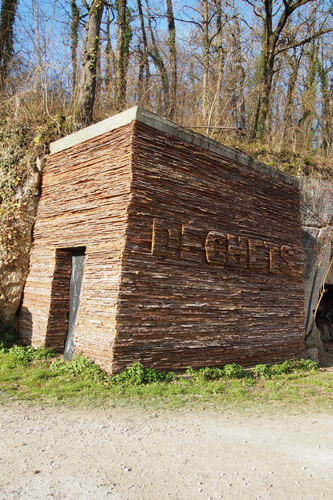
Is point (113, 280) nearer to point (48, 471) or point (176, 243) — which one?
point (176, 243)

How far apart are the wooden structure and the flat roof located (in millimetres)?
24

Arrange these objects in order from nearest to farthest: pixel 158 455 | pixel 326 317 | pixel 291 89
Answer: pixel 158 455 → pixel 326 317 → pixel 291 89

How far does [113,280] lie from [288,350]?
4.97 metres

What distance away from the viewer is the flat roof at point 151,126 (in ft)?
20.5

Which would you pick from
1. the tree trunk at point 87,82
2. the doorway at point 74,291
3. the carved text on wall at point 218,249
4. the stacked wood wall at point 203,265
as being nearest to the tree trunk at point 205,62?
the tree trunk at point 87,82

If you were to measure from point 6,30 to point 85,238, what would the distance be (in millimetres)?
9602

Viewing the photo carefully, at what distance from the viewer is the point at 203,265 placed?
7031 millimetres

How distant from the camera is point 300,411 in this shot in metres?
5.86

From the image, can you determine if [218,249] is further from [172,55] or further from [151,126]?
[172,55]

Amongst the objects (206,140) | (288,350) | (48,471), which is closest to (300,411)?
(288,350)

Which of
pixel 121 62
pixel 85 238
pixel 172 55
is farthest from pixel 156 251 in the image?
pixel 172 55

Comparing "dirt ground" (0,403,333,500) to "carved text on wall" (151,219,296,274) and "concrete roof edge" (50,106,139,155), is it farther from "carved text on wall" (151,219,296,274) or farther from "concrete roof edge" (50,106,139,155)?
"concrete roof edge" (50,106,139,155)

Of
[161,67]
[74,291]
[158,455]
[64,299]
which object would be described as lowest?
[158,455]

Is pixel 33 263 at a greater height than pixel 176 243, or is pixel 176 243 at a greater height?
pixel 176 243
